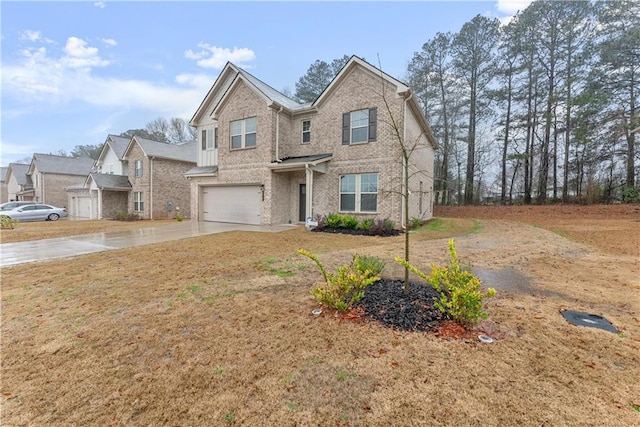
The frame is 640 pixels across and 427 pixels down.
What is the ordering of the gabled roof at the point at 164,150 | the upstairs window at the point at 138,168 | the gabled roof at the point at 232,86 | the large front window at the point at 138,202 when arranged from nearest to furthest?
1. the gabled roof at the point at 232,86
2. the gabled roof at the point at 164,150
3. the upstairs window at the point at 138,168
4. the large front window at the point at 138,202

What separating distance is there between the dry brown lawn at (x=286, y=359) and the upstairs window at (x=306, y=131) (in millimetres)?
10565

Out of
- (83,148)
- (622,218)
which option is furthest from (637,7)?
(83,148)

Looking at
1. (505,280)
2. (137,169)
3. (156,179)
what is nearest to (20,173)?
(137,169)

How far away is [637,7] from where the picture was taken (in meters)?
16.4

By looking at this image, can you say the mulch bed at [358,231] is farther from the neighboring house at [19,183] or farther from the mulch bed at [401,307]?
the neighboring house at [19,183]

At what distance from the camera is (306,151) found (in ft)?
47.2

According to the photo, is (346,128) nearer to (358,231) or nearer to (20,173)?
(358,231)

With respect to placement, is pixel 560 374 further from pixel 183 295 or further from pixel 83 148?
pixel 83 148

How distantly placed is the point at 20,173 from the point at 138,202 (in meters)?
26.9

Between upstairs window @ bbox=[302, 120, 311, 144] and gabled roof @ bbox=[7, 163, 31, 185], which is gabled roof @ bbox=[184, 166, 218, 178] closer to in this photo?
upstairs window @ bbox=[302, 120, 311, 144]

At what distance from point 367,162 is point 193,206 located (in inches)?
431

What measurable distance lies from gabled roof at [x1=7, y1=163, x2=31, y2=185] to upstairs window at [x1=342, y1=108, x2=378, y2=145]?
41.7 metres

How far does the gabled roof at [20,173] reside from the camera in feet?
110

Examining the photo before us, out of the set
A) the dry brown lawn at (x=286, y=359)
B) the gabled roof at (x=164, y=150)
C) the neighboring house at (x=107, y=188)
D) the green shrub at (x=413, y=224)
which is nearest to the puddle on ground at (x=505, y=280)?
the dry brown lawn at (x=286, y=359)
